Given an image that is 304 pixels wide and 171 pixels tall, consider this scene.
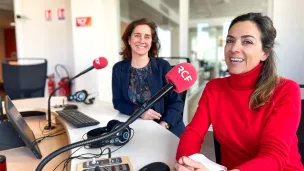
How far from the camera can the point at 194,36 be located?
12.2ft

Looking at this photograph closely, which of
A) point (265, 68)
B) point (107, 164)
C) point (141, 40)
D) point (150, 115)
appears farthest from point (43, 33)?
point (265, 68)

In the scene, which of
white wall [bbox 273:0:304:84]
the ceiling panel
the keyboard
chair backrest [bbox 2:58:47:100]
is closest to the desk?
the keyboard

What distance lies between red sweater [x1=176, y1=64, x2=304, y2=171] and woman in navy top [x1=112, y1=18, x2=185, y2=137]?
54cm

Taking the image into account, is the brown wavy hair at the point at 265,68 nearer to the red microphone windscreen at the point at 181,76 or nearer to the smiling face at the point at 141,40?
the red microphone windscreen at the point at 181,76

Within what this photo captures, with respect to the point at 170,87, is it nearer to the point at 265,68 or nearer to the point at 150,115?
the point at 265,68

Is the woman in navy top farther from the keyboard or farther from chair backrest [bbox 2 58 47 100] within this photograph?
chair backrest [bbox 2 58 47 100]

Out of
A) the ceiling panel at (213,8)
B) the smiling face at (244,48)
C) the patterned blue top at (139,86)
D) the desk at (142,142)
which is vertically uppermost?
the ceiling panel at (213,8)

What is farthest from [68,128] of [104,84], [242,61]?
[104,84]

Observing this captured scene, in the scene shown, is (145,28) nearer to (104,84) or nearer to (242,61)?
(242,61)

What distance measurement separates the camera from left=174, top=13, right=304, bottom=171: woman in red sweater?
90cm

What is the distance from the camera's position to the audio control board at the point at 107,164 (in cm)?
86

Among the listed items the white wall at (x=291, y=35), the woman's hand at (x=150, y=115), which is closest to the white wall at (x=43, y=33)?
the woman's hand at (x=150, y=115)

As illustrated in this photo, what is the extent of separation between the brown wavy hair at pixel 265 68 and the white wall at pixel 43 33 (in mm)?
3375

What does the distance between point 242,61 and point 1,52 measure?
9.06 metres
